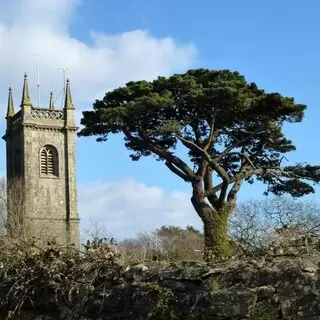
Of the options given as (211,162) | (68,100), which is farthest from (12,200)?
(211,162)

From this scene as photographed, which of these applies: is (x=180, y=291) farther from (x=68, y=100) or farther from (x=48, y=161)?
(x=68, y=100)

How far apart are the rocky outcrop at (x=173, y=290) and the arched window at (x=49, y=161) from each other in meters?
65.7

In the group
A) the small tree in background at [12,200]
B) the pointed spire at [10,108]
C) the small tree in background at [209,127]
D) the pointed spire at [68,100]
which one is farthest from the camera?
the pointed spire at [10,108]

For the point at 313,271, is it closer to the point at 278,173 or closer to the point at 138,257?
the point at 138,257

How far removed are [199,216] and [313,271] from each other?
25.5 meters

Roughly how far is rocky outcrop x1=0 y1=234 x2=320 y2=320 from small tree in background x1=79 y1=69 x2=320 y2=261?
74.0ft

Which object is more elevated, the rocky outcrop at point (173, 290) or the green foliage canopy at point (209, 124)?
the green foliage canopy at point (209, 124)

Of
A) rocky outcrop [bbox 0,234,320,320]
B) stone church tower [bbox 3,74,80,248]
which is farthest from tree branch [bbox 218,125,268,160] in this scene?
stone church tower [bbox 3,74,80,248]

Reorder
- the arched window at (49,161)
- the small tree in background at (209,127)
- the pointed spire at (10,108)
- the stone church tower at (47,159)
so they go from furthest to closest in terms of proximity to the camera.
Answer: the pointed spire at (10,108) → the arched window at (49,161) → the stone church tower at (47,159) → the small tree in background at (209,127)

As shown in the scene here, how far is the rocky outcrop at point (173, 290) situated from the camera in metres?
6.66

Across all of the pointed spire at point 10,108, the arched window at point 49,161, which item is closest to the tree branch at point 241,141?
the arched window at point 49,161

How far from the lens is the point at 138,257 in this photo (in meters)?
8.43

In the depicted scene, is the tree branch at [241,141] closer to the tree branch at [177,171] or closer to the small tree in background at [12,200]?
the tree branch at [177,171]

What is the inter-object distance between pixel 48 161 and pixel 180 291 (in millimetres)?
67775
